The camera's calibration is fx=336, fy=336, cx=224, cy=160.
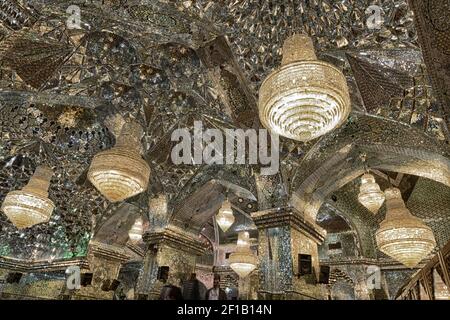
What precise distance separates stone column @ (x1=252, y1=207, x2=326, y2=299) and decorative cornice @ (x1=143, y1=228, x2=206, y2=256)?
2.24 meters

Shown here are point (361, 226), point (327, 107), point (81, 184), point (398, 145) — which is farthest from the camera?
point (361, 226)

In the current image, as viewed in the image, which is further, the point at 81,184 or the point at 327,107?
the point at 81,184

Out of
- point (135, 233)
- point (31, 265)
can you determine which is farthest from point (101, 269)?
point (31, 265)

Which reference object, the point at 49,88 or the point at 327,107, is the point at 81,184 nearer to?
the point at 49,88

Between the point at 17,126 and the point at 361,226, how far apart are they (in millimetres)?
8623

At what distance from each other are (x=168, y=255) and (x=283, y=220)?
2880 millimetres

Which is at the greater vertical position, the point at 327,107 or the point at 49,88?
the point at 49,88

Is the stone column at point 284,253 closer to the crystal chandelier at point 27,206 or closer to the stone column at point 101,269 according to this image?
the crystal chandelier at point 27,206

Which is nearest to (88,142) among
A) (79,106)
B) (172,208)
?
(79,106)

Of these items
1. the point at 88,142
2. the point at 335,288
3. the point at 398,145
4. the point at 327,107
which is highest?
the point at 88,142

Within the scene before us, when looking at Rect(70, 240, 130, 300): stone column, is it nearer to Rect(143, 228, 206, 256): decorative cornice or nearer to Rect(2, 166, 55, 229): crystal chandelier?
Rect(143, 228, 206, 256): decorative cornice

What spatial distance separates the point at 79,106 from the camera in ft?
21.7

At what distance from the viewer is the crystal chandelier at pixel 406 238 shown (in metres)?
4.78

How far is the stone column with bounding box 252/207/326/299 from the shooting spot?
5.20 meters
